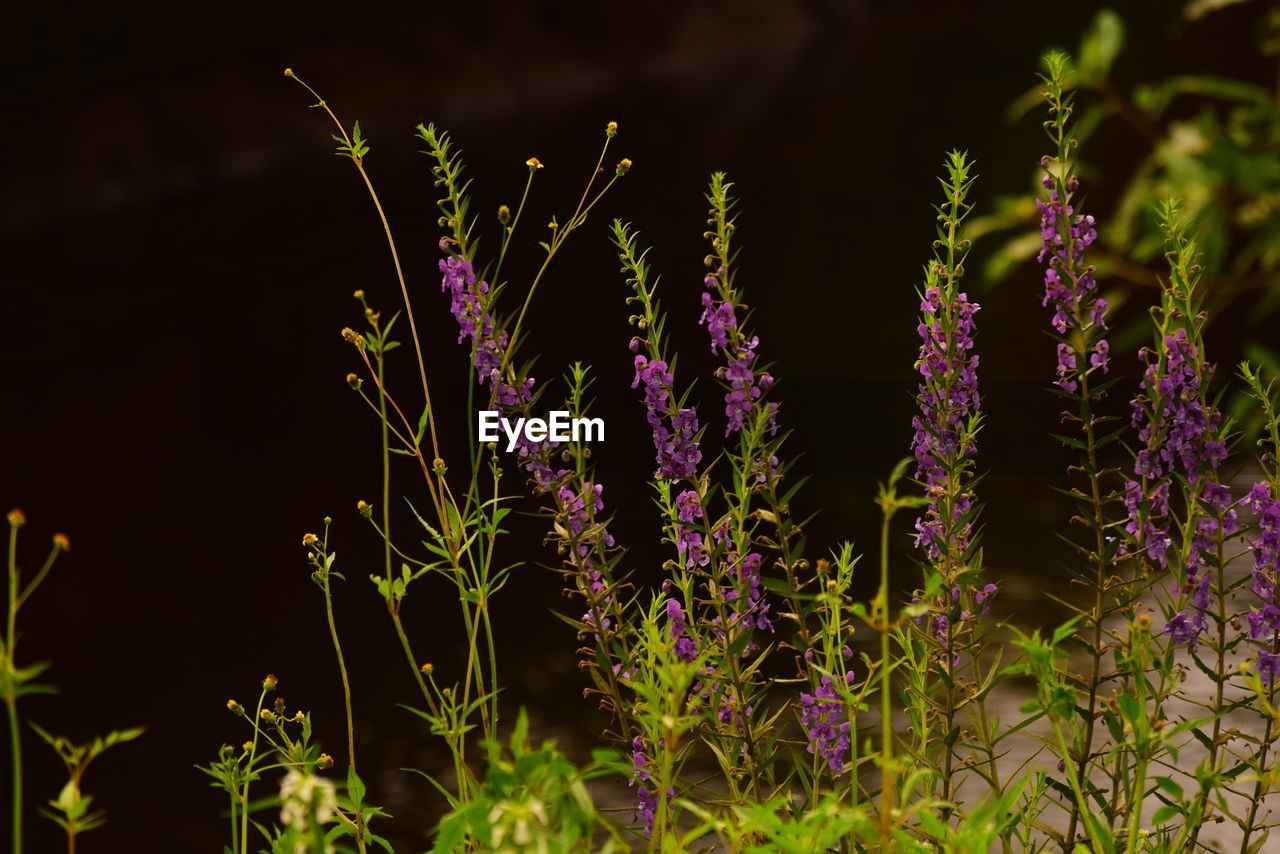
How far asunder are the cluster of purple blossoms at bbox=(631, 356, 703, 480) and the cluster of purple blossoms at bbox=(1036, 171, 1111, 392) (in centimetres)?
54

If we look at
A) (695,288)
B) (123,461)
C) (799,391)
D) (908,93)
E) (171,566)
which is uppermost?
(908,93)

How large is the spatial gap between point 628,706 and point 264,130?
1762cm

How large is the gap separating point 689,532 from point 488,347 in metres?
0.39

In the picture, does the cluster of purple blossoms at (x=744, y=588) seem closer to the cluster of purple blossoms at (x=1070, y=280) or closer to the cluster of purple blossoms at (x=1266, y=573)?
the cluster of purple blossoms at (x=1070, y=280)

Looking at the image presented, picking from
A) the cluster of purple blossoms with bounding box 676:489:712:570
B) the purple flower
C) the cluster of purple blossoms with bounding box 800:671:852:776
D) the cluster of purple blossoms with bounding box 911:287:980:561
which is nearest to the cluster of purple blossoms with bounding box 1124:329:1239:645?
the purple flower

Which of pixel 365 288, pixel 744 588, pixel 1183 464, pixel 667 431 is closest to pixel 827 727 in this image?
pixel 744 588

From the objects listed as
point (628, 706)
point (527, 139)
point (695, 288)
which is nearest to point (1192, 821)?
point (628, 706)

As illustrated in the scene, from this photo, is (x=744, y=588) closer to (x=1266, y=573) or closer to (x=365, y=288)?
(x=1266, y=573)

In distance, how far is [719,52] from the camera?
27.5 metres

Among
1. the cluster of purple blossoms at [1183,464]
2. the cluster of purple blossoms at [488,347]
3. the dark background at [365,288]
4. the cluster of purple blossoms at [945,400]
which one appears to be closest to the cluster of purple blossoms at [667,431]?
the cluster of purple blossoms at [488,347]

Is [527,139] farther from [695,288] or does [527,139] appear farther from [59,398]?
[59,398]

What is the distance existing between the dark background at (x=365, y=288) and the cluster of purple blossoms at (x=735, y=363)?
3.07 m

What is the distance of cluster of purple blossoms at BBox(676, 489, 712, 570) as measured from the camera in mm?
2236

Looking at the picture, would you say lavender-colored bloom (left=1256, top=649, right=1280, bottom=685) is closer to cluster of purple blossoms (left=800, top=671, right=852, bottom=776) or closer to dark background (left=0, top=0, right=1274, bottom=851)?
cluster of purple blossoms (left=800, top=671, right=852, bottom=776)
